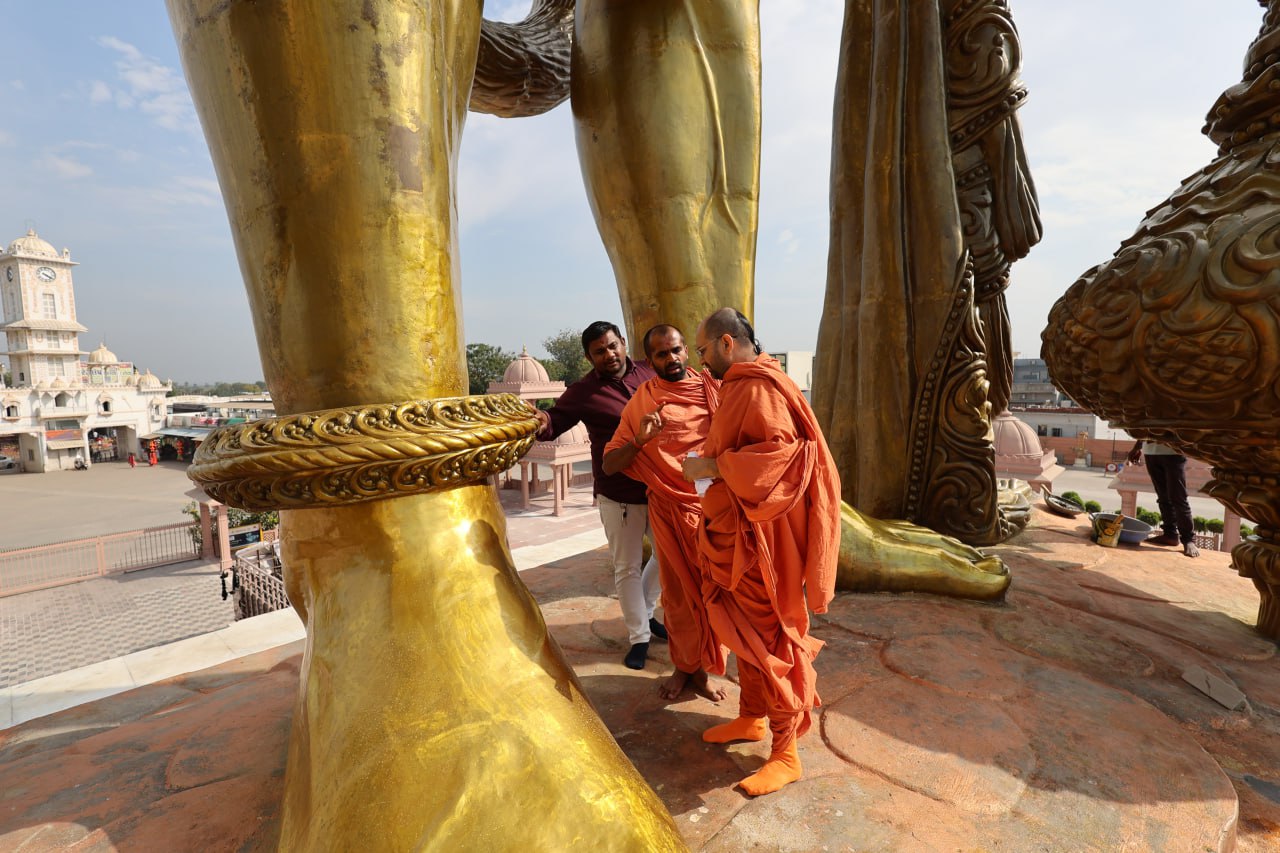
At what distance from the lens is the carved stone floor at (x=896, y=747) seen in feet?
4.08

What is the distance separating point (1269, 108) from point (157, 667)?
16.1 feet

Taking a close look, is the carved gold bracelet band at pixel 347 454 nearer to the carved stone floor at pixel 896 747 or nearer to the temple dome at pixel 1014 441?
the carved stone floor at pixel 896 747

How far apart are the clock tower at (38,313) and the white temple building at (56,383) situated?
0.18ft

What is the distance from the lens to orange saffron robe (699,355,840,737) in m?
1.46

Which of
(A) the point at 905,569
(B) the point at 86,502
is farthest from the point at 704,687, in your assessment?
(B) the point at 86,502

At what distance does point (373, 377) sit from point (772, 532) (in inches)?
38.7

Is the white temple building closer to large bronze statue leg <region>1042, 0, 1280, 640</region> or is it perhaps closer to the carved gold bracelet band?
the carved gold bracelet band

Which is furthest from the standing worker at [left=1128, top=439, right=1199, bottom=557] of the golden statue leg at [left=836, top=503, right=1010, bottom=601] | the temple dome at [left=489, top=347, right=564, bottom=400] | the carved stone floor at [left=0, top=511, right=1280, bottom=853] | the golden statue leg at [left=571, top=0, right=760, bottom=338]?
the temple dome at [left=489, top=347, right=564, bottom=400]

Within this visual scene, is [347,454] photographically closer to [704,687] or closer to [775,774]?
[775,774]

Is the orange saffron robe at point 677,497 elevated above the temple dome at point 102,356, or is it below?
below

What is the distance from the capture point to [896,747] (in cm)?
153

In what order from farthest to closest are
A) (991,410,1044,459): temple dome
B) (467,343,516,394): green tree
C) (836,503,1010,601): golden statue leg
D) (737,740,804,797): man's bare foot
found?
1. (467,343,516,394): green tree
2. (991,410,1044,459): temple dome
3. (836,503,1010,601): golden statue leg
4. (737,740,804,797): man's bare foot

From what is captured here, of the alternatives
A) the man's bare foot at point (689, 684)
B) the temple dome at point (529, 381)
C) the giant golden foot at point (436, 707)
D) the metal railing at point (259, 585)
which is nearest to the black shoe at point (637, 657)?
the man's bare foot at point (689, 684)

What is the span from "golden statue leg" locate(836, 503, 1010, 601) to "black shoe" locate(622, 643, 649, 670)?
1.00m
